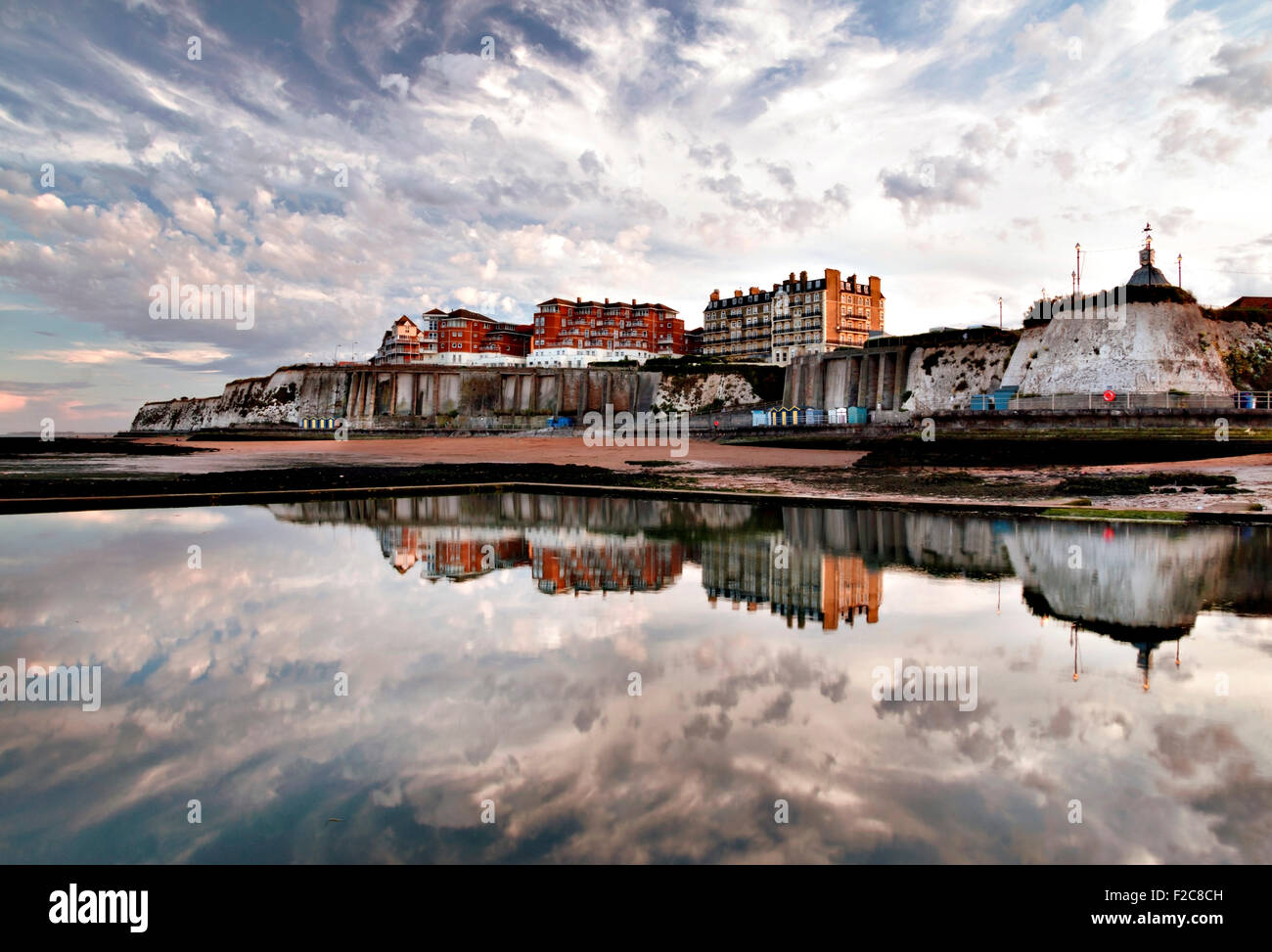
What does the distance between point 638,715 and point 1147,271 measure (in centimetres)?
7518

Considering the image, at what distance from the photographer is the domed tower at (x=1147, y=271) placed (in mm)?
61938

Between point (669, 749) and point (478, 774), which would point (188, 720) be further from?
point (669, 749)

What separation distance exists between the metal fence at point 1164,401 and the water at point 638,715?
3750 cm

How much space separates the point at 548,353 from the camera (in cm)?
→ 13088

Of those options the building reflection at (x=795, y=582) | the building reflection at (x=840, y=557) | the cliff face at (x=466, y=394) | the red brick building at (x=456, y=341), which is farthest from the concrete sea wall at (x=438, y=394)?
the building reflection at (x=795, y=582)

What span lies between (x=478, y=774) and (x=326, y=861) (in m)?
1.18

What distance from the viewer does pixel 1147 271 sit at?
6272 centimetres

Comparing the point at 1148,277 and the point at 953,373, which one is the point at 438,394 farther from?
the point at 1148,277

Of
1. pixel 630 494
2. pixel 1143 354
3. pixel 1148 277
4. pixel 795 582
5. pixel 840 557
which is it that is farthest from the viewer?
pixel 1148 277

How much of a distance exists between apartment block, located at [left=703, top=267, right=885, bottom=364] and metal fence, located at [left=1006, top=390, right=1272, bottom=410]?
59988 mm

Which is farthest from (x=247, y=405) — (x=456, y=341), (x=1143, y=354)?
(x=1143, y=354)
